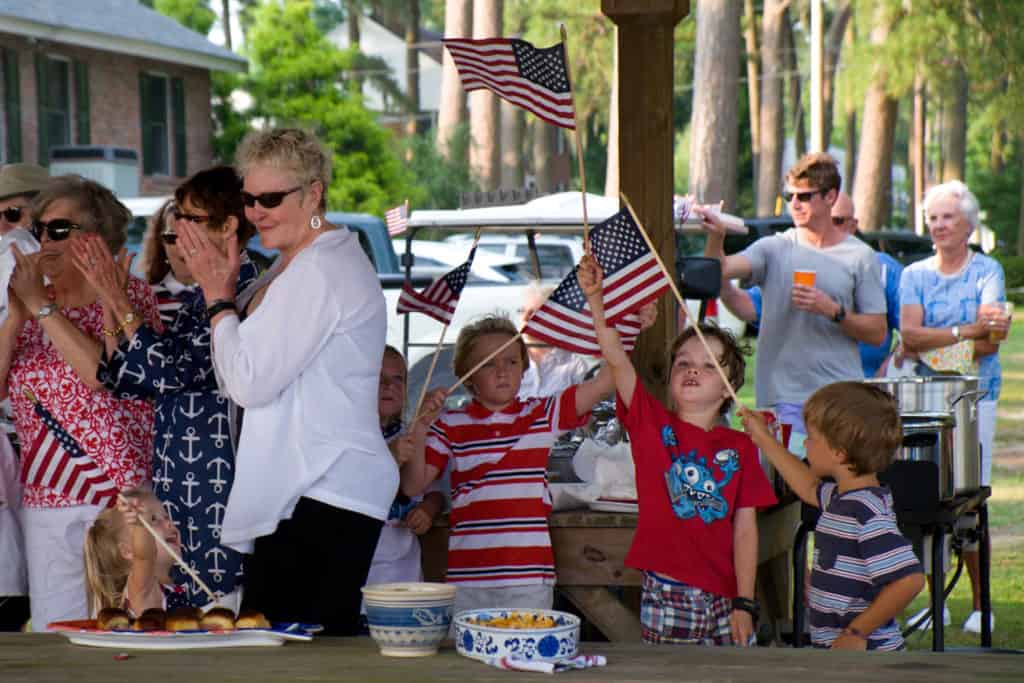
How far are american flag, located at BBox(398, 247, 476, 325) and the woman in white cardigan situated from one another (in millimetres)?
1973

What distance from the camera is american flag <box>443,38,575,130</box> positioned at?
488 cm

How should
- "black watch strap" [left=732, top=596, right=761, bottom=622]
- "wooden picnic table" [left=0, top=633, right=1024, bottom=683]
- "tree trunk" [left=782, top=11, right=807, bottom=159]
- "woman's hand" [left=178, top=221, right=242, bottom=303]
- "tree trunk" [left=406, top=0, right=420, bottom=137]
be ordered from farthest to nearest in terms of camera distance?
"tree trunk" [left=406, top=0, right=420, bottom=137] → "tree trunk" [left=782, top=11, right=807, bottom=159] → "black watch strap" [left=732, top=596, right=761, bottom=622] → "woman's hand" [left=178, top=221, right=242, bottom=303] → "wooden picnic table" [left=0, top=633, right=1024, bottom=683]

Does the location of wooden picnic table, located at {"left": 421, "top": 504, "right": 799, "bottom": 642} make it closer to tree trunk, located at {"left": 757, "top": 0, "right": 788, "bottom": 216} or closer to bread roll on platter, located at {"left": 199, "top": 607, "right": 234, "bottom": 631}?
bread roll on platter, located at {"left": 199, "top": 607, "right": 234, "bottom": 631}

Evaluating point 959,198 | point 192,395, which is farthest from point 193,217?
point 959,198

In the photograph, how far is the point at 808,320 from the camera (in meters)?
6.65

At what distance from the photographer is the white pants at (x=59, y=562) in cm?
444

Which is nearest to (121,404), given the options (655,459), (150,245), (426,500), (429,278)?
(150,245)

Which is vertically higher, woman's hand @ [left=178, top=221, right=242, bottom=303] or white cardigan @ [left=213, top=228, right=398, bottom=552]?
woman's hand @ [left=178, top=221, right=242, bottom=303]

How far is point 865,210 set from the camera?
99.5 feet

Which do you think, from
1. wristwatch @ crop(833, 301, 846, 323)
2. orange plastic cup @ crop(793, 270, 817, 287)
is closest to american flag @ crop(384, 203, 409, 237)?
orange plastic cup @ crop(793, 270, 817, 287)

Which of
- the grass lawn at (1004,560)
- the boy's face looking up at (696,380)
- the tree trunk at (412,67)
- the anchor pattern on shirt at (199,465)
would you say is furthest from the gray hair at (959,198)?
the tree trunk at (412,67)

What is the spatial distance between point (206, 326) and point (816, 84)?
2781cm

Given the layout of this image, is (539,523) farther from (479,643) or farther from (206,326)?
(479,643)

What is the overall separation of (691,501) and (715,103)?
2186 cm
